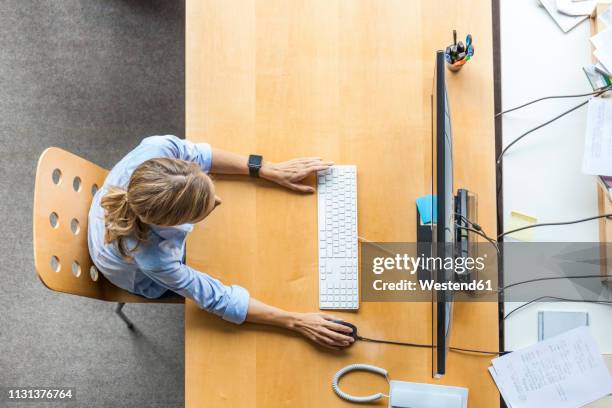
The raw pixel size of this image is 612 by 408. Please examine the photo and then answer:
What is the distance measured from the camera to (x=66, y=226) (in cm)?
123

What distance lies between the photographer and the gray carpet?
74.2 inches

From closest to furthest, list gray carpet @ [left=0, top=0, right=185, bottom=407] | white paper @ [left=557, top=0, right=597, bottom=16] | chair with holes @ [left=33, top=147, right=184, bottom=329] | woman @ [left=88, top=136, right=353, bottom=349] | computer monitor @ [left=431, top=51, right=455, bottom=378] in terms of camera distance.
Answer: computer monitor @ [left=431, top=51, right=455, bottom=378]
woman @ [left=88, top=136, right=353, bottom=349]
chair with holes @ [left=33, top=147, right=184, bottom=329]
white paper @ [left=557, top=0, right=597, bottom=16]
gray carpet @ [left=0, top=0, right=185, bottom=407]

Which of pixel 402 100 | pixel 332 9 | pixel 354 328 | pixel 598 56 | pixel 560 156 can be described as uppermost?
pixel 332 9

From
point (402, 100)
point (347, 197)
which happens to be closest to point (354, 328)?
point (347, 197)

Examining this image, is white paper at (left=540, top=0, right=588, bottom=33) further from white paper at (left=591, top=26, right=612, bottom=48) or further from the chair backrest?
the chair backrest

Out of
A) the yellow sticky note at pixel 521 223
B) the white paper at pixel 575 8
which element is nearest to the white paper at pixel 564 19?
the white paper at pixel 575 8

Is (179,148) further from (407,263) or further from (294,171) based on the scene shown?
(407,263)

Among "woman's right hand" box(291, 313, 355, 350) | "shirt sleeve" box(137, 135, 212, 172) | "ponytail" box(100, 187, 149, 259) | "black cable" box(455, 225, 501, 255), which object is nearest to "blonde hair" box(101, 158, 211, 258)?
"ponytail" box(100, 187, 149, 259)

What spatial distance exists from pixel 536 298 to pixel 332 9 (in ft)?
3.05

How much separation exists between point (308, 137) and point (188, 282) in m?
0.49

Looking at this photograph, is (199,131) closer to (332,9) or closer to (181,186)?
(181,186)

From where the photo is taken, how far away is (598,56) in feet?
4.37

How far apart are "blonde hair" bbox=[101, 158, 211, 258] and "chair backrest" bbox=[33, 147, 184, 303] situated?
6.4 inches

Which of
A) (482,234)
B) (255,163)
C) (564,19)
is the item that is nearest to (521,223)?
(482,234)
